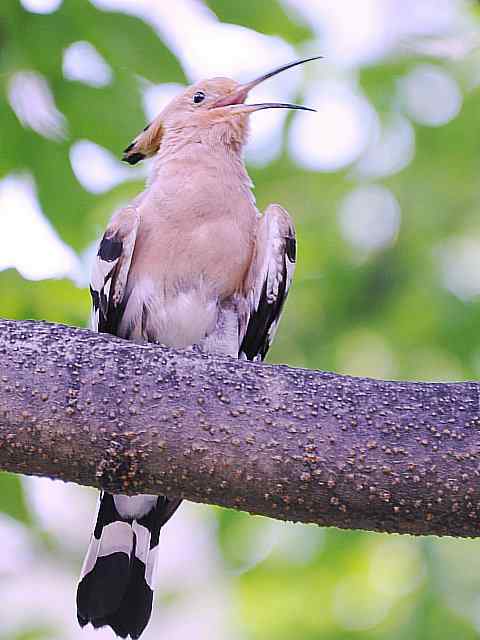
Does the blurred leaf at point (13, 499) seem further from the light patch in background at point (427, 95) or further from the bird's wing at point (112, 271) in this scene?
the light patch in background at point (427, 95)

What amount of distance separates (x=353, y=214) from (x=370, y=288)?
42 centimetres

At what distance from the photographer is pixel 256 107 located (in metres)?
4.43

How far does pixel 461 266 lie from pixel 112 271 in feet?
6.89

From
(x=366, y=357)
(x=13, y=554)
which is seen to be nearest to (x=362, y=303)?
(x=366, y=357)

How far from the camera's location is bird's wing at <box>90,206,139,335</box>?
3801mm

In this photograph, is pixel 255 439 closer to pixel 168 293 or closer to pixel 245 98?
pixel 168 293

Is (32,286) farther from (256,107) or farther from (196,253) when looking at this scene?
(256,107)

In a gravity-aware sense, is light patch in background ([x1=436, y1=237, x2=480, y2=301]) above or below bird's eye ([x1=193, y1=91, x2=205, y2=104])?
below

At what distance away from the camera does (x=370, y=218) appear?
203 inches

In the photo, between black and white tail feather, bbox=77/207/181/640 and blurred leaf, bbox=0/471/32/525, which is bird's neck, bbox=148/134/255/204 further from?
blurred leaf, bbox=0/471/32/525

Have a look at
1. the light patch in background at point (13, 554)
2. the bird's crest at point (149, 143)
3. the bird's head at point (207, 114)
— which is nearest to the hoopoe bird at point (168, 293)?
the bird's head at point (207, 114)

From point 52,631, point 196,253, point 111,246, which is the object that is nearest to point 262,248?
point 196,253

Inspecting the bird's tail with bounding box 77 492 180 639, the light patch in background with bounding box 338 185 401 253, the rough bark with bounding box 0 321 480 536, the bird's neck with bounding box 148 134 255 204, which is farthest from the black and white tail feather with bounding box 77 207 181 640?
the light patch in background with bounding box 338 185 401 253

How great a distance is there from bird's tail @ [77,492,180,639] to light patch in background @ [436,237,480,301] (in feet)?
6.14
